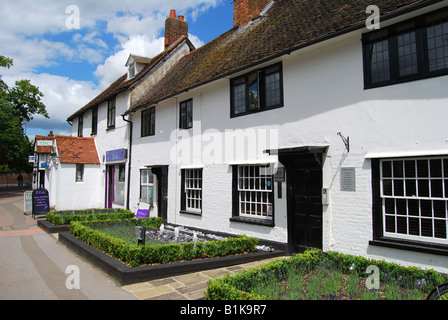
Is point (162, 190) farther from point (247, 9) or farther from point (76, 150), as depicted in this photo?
point (76, 150)

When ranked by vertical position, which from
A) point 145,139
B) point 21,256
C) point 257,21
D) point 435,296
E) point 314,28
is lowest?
point 21,256

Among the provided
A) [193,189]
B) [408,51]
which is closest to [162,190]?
[193,189]

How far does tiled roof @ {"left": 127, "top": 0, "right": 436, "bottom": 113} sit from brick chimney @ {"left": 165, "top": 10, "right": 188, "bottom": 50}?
176 inches

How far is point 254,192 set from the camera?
10000 mm

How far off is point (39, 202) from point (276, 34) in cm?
1486

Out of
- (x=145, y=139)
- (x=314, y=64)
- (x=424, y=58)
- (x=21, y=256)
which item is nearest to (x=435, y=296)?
(x=424, y=58)

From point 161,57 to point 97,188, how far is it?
9549 mm

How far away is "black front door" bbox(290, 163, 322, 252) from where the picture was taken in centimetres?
806

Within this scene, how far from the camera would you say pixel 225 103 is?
11.0 m

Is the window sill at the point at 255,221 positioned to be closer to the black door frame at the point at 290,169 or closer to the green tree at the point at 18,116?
the black door frame at the point at 290,169

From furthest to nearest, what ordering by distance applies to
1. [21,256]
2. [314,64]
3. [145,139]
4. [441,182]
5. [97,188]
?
1. [97,188]
2. [145,139]
3. [21,256]
4. [314,64]
5. [441,182]

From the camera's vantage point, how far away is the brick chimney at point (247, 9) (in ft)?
44.0

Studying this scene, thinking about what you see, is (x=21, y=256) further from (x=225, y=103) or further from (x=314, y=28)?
(x=314, y=28)

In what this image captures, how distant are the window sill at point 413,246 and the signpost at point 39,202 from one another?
53.7 feet
